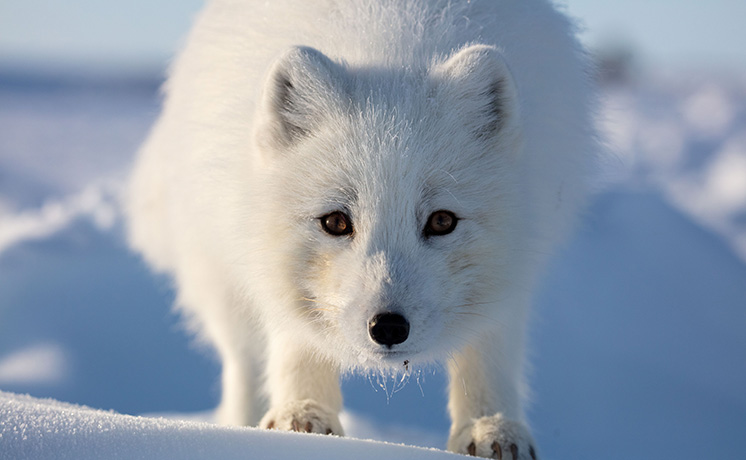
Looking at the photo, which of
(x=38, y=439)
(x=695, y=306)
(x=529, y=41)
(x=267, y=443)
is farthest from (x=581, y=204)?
(x=695, y=306)

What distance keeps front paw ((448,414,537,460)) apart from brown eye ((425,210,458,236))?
100 cm

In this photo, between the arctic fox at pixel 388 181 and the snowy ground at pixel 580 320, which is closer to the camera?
the arctic fox at pixel 388 181

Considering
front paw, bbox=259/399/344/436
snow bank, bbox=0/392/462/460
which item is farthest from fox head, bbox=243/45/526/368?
front paw, bbox=259/399/344/436

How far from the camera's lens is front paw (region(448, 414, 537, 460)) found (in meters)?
2.82

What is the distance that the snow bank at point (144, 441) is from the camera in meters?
1.75

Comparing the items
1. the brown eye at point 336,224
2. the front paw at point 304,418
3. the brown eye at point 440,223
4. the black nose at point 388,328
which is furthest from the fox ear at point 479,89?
the front paw at point 304,418

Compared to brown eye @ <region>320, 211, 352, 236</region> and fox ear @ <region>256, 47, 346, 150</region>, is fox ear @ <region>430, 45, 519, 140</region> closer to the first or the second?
fox ear @ <region>256, 47, 346, 150</region>

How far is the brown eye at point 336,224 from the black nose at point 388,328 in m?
0.36

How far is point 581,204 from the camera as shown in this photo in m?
3.42

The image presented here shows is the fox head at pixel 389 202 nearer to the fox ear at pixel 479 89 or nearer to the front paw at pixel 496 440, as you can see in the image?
the fox ear at pixel 479 89

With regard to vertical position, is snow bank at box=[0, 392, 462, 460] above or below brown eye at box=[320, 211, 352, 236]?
below

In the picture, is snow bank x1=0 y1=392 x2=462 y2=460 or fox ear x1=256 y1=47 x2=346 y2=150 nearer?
snow bank x1=0 y1=392 x2=462 y2=460

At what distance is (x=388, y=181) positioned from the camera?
2238 mm

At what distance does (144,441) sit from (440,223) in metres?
1.11
